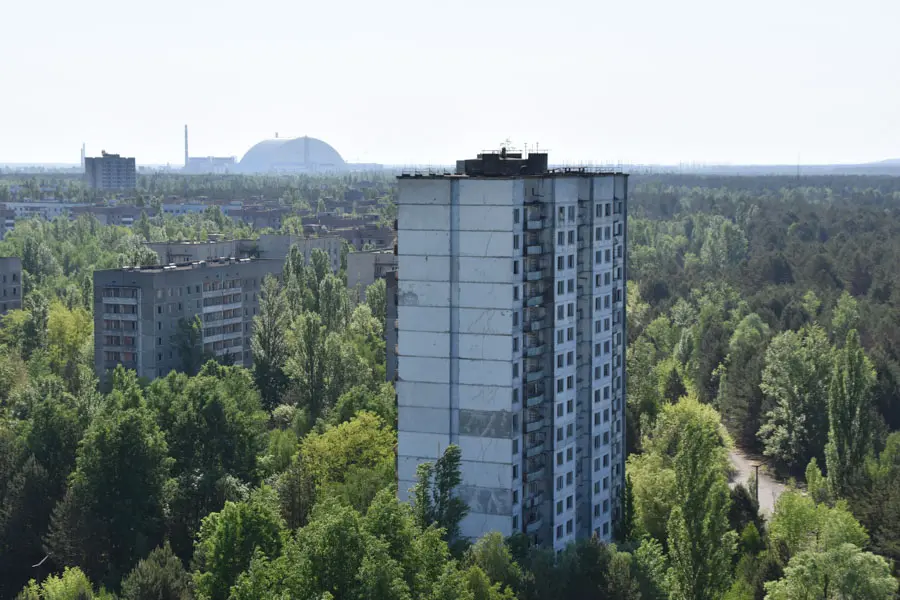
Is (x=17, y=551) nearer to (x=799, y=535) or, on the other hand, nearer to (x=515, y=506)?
(x=515, y=506)

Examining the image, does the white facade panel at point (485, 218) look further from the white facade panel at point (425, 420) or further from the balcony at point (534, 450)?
the balcony at point (534, 450)

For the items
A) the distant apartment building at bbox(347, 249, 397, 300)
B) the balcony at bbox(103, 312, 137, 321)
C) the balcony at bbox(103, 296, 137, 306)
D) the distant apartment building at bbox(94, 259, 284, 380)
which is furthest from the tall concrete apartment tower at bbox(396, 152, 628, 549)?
the distant apartment building at bbox(347, 249, 397, 300)

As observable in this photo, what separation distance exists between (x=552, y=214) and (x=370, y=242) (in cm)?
12187

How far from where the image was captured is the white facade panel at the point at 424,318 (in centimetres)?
5212

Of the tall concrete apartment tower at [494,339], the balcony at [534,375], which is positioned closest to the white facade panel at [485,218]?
the tall concrete apartment tower at [494,339]

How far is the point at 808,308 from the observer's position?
401 feet

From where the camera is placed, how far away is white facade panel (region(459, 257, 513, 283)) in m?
51.3

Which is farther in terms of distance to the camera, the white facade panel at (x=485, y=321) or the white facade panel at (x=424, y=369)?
the white facade panel at (x=424, y=369)

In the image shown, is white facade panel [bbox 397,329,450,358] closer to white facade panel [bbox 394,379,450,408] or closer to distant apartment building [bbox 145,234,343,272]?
white facade panel [bbox 394,379,450,408]

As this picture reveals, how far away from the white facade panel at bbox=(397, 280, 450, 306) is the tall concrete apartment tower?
0.04m

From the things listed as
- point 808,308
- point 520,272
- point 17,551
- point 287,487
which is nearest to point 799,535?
point 520,272

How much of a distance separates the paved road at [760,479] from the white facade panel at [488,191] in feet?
88.6

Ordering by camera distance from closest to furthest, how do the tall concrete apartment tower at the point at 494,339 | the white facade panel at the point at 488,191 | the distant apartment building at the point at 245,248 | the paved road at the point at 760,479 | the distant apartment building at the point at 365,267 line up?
the white facade panel at the point at 488,191 < the tall concrete apartment tower at the point at 494,339 < the paved road at the point at 760,479 < the distant apartment building at the point at 245,248 < the distant apartment building at the point at 365,267

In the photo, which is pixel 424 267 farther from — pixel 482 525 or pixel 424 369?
pixel 482 525
